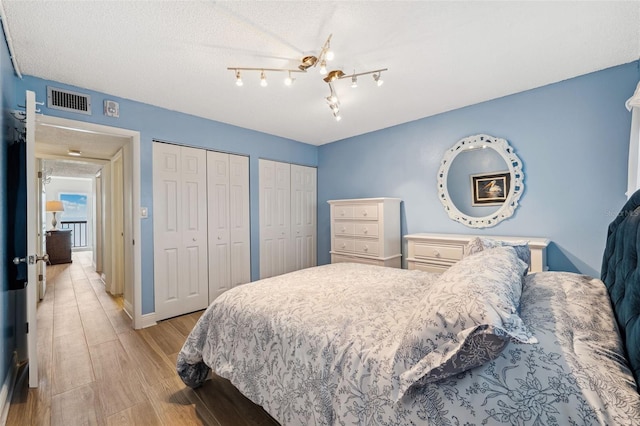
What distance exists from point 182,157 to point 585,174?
4097 millimetres

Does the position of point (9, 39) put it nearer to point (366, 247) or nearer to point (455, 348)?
point (455, 348)

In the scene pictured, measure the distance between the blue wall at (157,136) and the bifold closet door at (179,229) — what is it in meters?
0.07

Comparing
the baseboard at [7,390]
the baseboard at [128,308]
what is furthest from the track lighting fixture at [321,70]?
the baseboard at [128,308]

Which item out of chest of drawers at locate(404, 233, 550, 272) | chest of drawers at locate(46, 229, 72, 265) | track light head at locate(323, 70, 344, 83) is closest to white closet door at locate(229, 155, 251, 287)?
track light head at locate(323, 70, 344, 83)

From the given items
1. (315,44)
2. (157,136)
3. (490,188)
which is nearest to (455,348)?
(315,44)

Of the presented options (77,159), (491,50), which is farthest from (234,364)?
(77,159)

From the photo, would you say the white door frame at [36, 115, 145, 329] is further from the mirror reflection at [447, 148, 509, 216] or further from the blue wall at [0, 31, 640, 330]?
the mirror reflection at [447, 148, 509, 216]

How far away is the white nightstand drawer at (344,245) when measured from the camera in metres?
3.62

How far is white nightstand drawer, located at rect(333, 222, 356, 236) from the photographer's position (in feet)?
11.9

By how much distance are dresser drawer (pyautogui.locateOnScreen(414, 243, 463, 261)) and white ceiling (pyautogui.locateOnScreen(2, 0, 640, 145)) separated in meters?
1.56

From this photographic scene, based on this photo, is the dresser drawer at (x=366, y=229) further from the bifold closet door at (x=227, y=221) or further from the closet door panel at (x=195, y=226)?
the closet door panel at (x=195, y=226)

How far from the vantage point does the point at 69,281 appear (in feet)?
15.4

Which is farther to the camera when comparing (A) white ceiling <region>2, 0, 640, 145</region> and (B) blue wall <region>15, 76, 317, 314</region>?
(B) blue wall <region>15, 76, 317, 314</region>

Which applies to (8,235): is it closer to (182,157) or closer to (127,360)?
(127,360)
